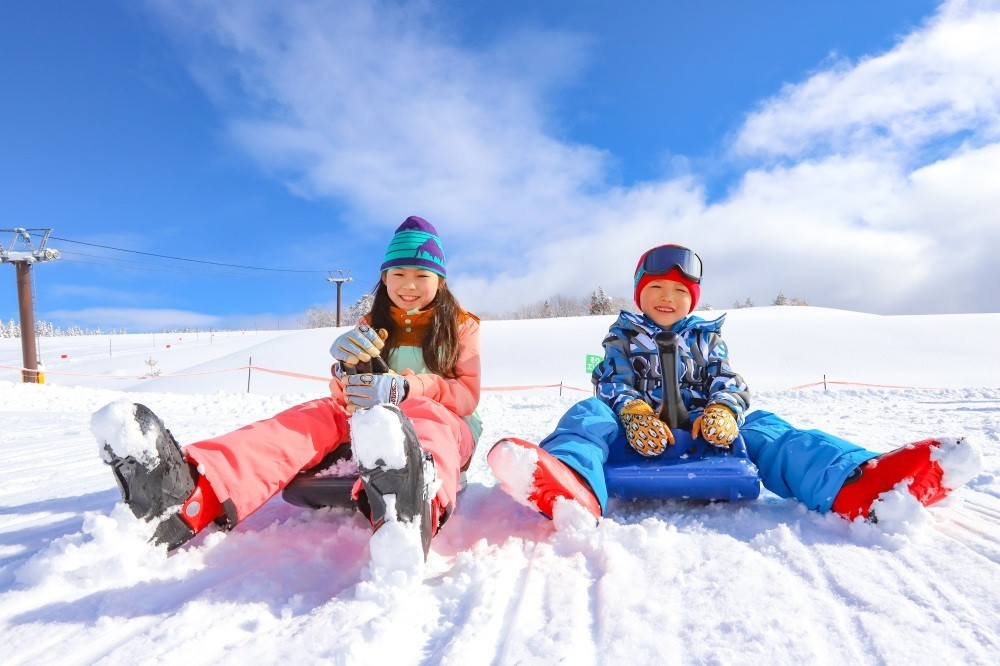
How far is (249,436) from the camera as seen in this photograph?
1.68 metres

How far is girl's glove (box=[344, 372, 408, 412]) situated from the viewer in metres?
1.84

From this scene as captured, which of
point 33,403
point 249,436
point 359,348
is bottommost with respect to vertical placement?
point 33,403

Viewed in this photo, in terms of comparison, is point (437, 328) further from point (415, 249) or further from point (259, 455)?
point (259, 455)

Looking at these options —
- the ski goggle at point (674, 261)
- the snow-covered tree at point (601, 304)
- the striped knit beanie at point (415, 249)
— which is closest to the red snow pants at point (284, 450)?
the striped knit beanie at point (415, 249)

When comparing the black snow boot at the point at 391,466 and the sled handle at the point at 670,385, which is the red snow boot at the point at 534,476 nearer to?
the black snow boot at the point at 391,466

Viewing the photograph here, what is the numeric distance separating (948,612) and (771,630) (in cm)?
46

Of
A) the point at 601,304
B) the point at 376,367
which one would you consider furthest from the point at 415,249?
the point at 601,304

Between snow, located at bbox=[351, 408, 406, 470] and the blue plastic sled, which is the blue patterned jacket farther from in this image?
snow, located at bbox=[351, 408, 406, 470]

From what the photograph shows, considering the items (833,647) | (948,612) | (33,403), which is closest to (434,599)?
(833,647)

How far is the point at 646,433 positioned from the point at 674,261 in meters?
0.96

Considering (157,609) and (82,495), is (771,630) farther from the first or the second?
(82,495)

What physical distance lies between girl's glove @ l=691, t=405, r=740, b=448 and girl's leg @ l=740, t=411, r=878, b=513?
0.13 m

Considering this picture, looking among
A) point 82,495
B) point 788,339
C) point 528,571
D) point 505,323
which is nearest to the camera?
point 528,571

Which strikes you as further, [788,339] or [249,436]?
[788,339]
